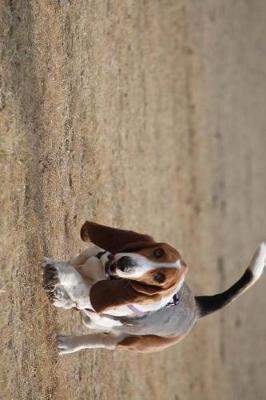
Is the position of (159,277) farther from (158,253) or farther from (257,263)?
(257,263)

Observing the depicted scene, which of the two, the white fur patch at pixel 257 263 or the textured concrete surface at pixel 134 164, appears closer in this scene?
the textured concrete surface at pixel 134 164

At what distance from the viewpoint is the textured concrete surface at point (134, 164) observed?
2.44 metres

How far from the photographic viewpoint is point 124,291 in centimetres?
216

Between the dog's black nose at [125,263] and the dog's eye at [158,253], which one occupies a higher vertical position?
the dog's eye at [158,253]

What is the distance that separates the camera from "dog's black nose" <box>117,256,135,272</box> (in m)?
2.08

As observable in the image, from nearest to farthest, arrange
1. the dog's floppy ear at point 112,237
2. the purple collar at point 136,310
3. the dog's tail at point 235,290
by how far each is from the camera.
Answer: the purple collar at point 136,310
the dog's floppy ear at point 112,237
the dog's tail at point 235,290

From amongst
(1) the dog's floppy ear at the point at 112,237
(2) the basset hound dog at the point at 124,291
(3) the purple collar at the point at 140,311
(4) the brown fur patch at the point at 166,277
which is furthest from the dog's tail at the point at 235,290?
(4) the brown fur patch at the point at 166,277

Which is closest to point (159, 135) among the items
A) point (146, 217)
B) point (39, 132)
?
point (146, 217)

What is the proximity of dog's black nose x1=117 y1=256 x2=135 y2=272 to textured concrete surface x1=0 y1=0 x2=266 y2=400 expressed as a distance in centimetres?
40

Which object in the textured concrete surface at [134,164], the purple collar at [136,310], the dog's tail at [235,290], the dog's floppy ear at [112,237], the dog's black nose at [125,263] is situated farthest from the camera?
the dog's tail at [235,290]

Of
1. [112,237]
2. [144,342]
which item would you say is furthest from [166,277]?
[144,342]

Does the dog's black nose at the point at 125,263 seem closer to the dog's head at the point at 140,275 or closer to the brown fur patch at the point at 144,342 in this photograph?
the dog's head at the point at 140,275

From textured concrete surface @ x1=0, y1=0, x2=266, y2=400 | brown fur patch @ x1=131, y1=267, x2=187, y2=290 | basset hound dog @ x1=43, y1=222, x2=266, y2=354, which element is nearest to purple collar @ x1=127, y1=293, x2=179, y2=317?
basset hound dog @ x1=43, y1=222, x2=266, y2=354

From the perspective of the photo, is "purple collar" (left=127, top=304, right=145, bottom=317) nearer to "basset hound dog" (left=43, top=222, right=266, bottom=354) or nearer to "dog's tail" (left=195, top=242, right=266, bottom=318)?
"basset hound dog" (left=43, top=222, right=266, bottom=354)
